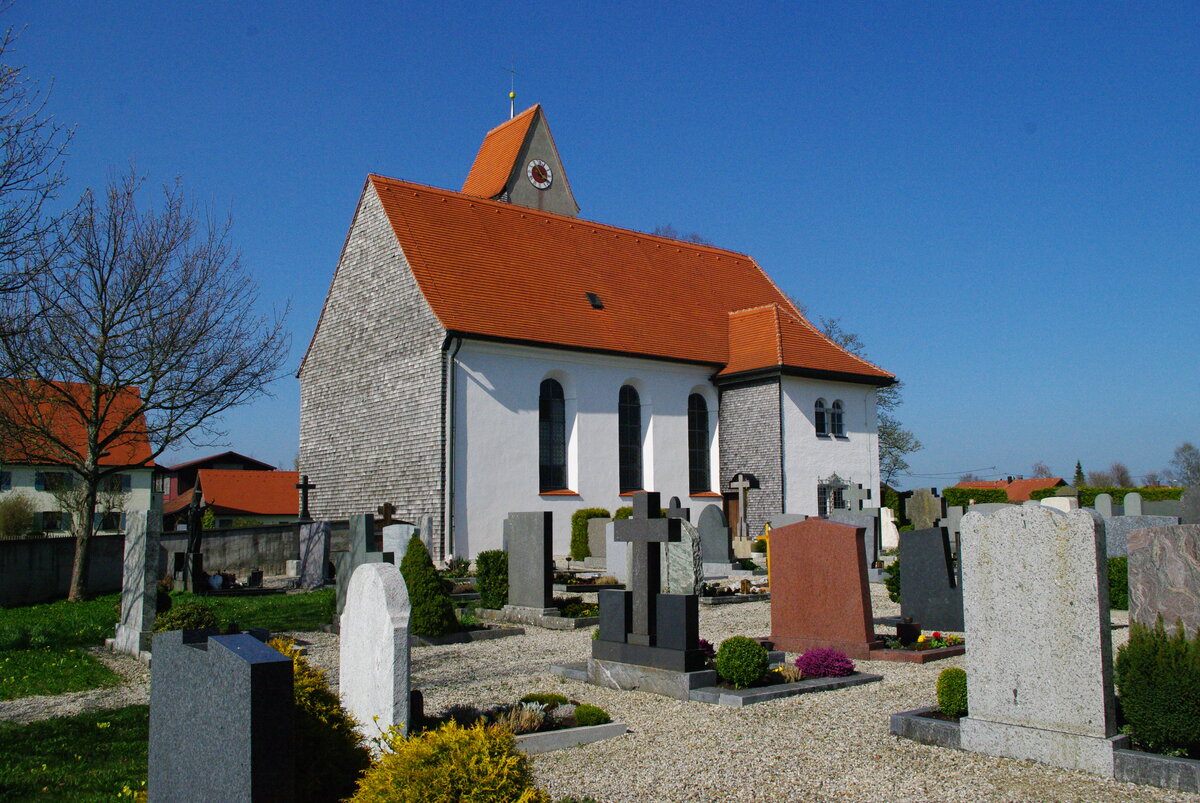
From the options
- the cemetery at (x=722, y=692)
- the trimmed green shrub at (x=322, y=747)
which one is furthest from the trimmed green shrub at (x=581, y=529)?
the trimmed green shrub at (x=322, y=747)

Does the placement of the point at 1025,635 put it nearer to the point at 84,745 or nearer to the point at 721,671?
the point at 721,671

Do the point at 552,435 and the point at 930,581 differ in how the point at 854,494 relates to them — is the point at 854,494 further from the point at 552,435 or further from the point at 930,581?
the point at 930,581

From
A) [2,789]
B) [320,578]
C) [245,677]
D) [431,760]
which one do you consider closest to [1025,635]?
[431,760]

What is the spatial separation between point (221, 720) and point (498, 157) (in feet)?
101

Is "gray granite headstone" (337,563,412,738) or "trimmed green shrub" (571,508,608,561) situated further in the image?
"trimmed green shrub" (571,508,608,561)

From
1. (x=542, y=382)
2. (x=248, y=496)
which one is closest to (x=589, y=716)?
(x=542, y=382)

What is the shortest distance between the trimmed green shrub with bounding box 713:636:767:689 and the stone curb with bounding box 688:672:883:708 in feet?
0.35

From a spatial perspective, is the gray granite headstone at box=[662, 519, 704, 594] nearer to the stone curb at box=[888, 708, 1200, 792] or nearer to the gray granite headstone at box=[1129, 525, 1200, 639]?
the gray granite headstone at box=[1129, 525, 1200, 639]

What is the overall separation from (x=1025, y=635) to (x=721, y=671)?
2.84 m

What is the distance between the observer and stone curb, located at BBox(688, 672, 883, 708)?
746cm

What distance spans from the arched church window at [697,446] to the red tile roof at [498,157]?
1014 centimetres

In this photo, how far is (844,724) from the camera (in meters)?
6.80

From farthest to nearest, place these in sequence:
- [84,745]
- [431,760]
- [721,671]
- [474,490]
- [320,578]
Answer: [474,490] → [320,578] → [721,671] → [84,745] → [431,760]

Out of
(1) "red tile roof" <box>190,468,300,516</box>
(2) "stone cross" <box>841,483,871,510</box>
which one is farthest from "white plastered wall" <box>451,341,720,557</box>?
(1) "red tile roof" <box>190,468,300,516</box>
